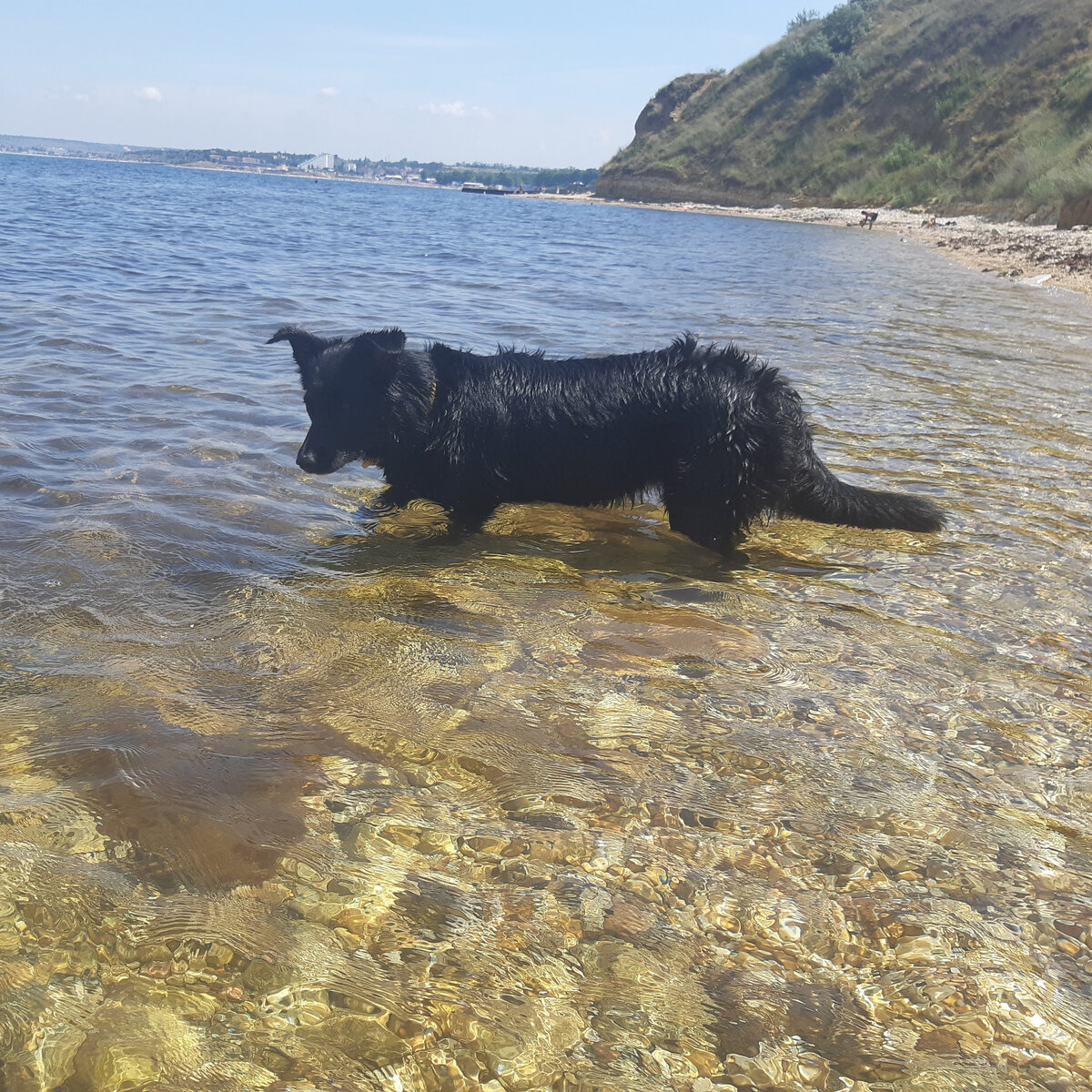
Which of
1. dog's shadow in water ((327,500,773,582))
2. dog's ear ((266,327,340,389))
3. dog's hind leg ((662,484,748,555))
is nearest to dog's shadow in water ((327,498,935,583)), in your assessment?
dog's shadow in water ((327,500,773,582))

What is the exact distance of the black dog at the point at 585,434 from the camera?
15.2 feet

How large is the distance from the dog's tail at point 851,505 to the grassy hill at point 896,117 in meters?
26.7

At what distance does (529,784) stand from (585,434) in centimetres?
264

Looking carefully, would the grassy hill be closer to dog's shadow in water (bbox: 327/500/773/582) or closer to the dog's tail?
the dog's tail

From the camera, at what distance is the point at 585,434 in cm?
487

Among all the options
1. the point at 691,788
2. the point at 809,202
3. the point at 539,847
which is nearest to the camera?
the point at 539,847

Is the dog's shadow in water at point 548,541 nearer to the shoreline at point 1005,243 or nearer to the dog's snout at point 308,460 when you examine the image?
the dog's snout at point 308,460

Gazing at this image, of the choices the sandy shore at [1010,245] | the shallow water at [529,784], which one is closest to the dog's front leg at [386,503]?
the shallow water at [529,784]

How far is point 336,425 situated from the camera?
5.23m

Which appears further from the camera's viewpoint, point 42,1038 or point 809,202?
point 809,202

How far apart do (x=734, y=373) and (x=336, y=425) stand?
2.40 meters

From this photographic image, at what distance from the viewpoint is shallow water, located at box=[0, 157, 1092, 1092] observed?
1815 millimetres

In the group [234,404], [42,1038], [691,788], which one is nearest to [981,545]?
[691,788]

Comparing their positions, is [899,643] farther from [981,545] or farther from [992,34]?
[992,34]
